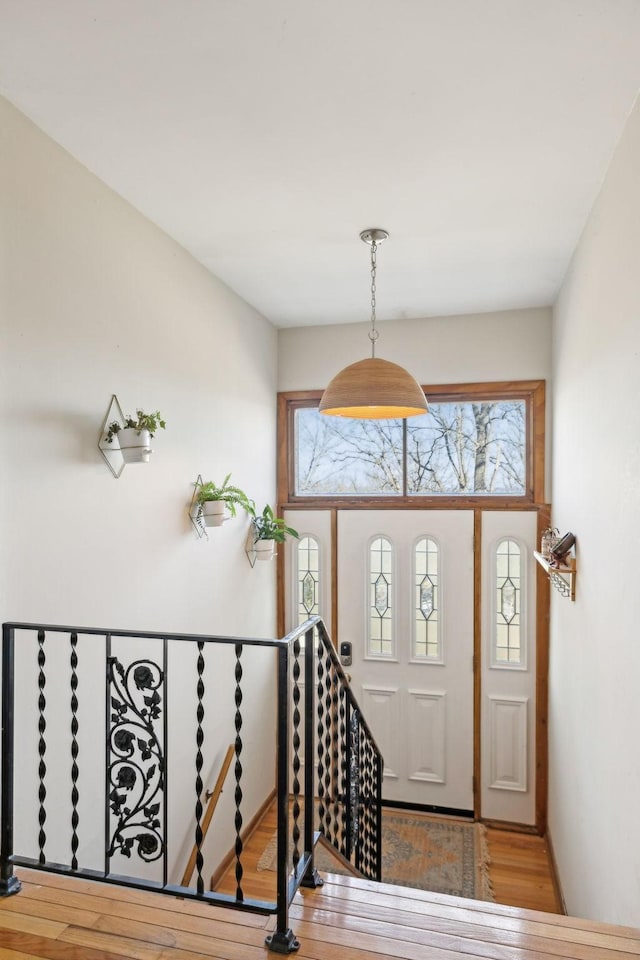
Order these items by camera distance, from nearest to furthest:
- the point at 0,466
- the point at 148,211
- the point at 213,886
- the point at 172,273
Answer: the point at 0,466 < the point at 148,211 < the point at 172,273 < the point at 213,886

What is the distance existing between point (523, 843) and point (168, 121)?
14.5ft

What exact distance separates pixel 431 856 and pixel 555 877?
2.36 feet

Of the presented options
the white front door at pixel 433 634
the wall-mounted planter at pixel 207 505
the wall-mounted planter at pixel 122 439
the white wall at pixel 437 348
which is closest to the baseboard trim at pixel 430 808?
the white front door at pixel 433 634

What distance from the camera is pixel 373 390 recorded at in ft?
8.25

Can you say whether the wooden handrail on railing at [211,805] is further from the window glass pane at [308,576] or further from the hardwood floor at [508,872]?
the window glass pane at [308,576]

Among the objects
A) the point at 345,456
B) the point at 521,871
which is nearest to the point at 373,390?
the point at 345,456

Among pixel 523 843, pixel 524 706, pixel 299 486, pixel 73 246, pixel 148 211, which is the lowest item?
pixel 523 843

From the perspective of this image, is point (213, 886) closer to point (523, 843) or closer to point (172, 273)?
point (523, 843)

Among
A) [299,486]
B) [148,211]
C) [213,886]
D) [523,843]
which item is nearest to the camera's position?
[148,211]

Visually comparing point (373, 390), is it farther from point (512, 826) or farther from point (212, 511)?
point (512, 826)

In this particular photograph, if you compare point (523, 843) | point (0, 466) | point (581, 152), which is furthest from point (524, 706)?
point (0, 466)

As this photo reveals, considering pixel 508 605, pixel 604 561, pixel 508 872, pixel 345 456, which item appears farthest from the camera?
pixel 345 456

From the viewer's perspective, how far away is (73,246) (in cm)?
227

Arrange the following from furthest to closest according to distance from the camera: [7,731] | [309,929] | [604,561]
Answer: [604,561] < [7,731] < [309,929]
